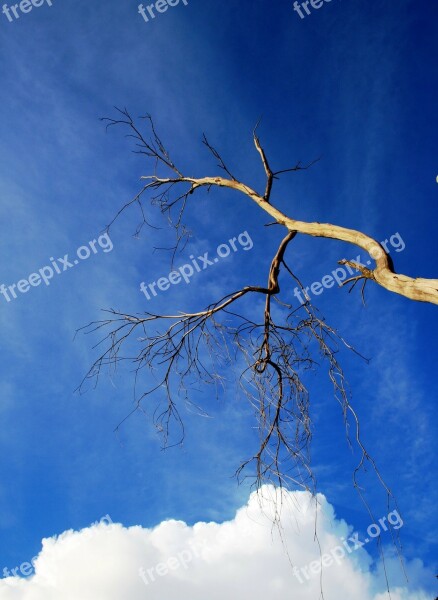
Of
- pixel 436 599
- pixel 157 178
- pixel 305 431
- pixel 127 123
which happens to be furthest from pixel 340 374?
pixel 436 599

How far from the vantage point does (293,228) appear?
2.85 metres

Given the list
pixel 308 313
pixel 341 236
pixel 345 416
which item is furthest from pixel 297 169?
pixel 345 416

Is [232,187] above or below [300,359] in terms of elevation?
above

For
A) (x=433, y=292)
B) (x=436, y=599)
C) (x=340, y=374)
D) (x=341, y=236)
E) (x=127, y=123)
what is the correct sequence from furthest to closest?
1. (x=436, y=599)
2. (x=127, y=123)
3. (x=340, y=374)
4. (x=341, y=236)
5. (x=433, y=292)

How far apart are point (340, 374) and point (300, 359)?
353mm

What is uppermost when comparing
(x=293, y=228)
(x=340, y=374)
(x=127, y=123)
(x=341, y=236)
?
(x=127, y=123)

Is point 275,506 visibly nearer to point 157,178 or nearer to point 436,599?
point 157,178

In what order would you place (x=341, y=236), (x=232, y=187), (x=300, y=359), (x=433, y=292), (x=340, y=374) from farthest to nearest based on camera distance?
(x=232, y=187) → (x=300, y=359) → (x=340, y=374) → (x=341, y=236) → (x=433, y=292)

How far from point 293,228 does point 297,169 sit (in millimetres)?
691

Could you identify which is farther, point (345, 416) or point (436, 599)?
point (436, 599)

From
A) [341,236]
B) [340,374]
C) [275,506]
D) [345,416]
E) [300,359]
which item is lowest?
[275,506]

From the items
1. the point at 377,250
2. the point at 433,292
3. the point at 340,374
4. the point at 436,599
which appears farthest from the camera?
the point at 436,599

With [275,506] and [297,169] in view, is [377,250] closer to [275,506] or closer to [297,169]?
[297,169]

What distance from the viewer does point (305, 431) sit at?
2865 millimetres
